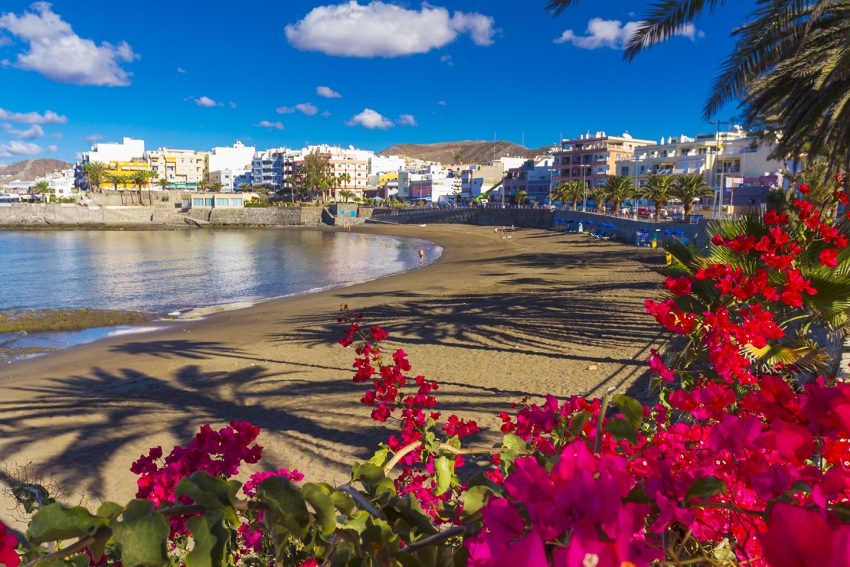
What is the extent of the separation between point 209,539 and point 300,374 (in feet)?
35.0

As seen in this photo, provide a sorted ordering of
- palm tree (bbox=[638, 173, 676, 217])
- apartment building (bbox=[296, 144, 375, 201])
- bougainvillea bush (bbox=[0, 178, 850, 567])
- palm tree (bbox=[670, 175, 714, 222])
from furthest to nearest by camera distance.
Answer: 1. apartment building (bbox=[296, 144, 375, 201])
2. palm tree (bbox=[638, 173, 676, 217])
3. palm tree (bbox=[670, 175, 714, 222])
4. bougainvillea bush (bbox=[0, 178, 850, 567])

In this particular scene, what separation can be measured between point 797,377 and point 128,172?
480 ft

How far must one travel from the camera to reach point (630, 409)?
1656mm

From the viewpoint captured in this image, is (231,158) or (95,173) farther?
(231,158)

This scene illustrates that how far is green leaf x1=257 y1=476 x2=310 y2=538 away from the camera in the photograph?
47.4 inches

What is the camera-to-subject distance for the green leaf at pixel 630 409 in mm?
1626

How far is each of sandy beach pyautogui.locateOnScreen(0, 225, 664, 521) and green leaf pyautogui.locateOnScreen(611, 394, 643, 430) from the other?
5.62m

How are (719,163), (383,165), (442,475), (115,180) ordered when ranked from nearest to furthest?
(442,475)
(719,163)
(115,180)
(383,165)

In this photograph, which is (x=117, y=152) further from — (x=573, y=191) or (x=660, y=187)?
(x=660, y=187)

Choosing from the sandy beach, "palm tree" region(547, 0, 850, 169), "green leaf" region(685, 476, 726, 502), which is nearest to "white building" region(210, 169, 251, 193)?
the sandy beach

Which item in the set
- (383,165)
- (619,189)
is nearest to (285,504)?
(619,189)

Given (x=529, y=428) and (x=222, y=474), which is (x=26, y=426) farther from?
(x=529, y=428)

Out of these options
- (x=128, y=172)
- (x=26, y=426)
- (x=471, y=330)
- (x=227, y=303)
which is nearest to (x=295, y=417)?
(x=26, y=426)

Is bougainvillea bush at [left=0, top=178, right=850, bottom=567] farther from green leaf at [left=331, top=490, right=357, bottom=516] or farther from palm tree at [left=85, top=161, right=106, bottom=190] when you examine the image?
palm tree at [left=85, top=161, right=106, bottom=190]
